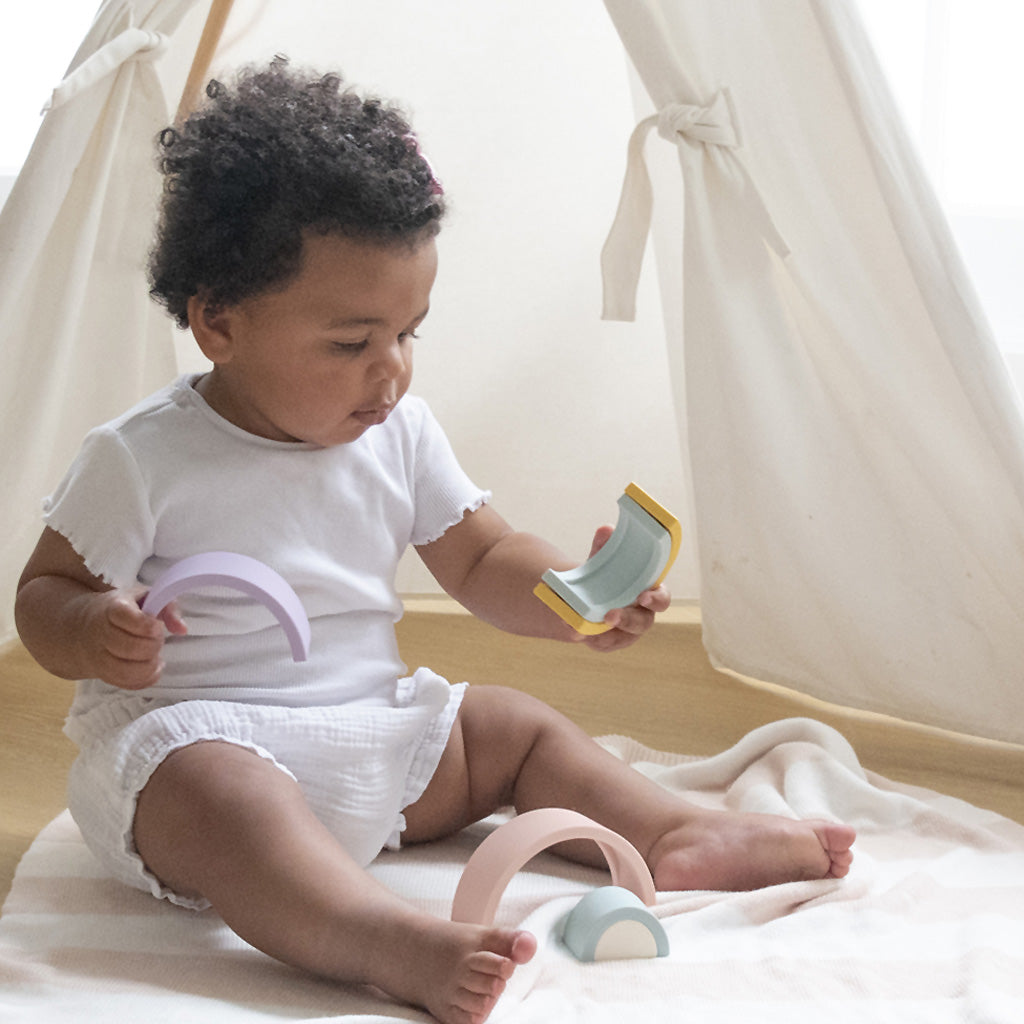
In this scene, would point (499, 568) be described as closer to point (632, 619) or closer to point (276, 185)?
point (632, 619)

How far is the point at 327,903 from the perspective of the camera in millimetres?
811

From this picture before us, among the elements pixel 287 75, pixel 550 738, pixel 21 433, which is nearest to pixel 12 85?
pixel 21 433

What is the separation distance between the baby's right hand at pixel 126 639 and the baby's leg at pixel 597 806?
271 mm

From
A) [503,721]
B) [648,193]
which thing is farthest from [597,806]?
[648,193]

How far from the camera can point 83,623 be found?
92cm

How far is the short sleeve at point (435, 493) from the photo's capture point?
1.13m

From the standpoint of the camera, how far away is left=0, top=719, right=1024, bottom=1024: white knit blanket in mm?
800

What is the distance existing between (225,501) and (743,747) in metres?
0.52

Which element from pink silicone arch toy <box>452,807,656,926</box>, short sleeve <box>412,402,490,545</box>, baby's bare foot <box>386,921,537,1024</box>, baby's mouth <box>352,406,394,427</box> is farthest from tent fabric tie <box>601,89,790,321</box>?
baby's bare foot <box>386,921,537,1024</box>

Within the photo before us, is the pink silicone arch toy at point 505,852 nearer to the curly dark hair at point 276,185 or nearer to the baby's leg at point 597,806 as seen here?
the baby's leg at point 597,806

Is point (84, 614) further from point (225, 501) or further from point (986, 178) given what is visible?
point (986, 178)

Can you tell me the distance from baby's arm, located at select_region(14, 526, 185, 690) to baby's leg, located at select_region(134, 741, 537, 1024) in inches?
2.8

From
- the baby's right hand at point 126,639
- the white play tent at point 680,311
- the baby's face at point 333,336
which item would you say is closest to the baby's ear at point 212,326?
the baby's face at point 333,336

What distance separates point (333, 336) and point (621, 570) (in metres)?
0.27
